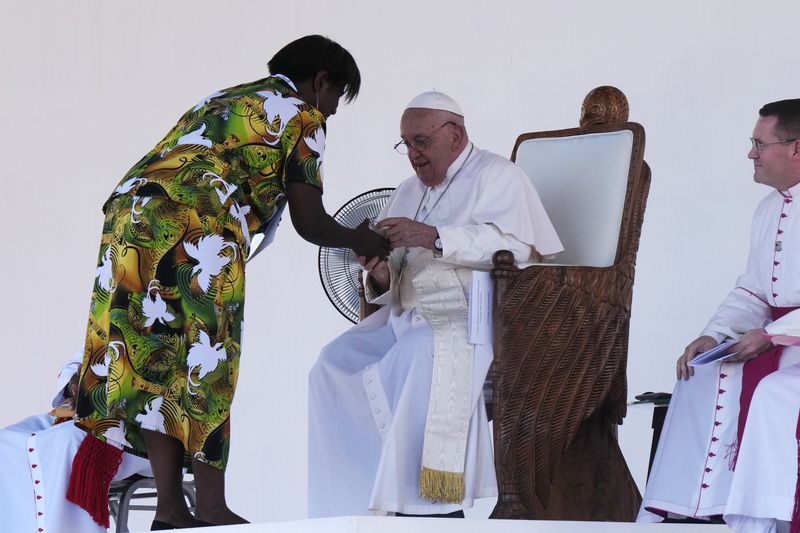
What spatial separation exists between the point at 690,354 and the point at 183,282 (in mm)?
1522

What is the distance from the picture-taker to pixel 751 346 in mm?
3818

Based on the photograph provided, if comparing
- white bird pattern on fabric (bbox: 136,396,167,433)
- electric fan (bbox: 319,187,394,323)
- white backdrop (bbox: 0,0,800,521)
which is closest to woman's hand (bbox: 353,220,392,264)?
electric fan (bbox: 319,187,394,323)

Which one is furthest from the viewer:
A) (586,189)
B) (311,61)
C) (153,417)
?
(586,189)

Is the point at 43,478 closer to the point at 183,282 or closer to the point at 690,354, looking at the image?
the point at 183,282

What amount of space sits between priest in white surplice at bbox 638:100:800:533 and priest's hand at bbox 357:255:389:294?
1.04m

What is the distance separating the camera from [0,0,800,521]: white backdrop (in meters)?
5.82

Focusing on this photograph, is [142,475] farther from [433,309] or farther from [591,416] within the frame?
[591,416]

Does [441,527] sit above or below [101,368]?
below

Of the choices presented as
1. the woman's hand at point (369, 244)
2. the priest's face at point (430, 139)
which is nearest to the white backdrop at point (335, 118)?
the priest's face at point (430, 139)

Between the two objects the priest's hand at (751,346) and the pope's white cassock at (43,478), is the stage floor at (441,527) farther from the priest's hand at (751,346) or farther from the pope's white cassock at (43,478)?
the pope's white cassock at (43,478)

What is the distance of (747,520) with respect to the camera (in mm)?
3582

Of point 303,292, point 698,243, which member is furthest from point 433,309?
point 303,292

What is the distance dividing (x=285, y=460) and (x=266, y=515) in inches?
12.0

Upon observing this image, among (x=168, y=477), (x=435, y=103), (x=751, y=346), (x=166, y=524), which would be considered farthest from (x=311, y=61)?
(x=751, y=346)
